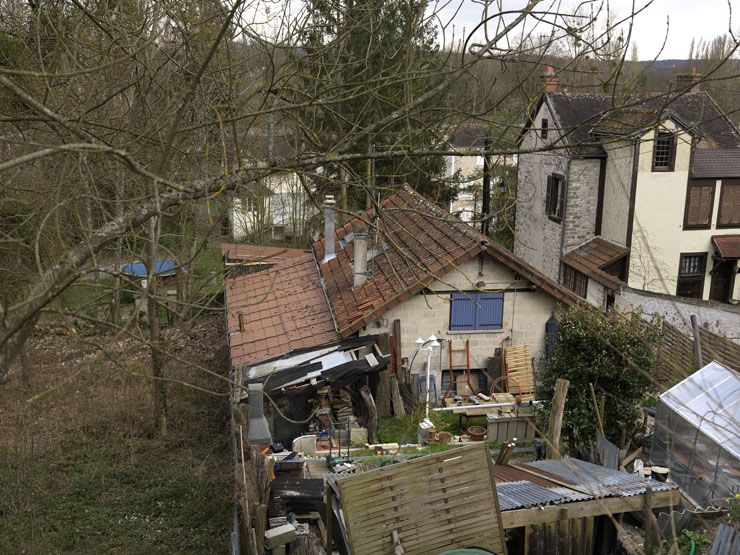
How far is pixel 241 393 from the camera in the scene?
1305 centimetres

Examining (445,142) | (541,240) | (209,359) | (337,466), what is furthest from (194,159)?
(541,240)

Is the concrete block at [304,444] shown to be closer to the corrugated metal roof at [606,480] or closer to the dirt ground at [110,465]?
the dirt ground at [110,465]

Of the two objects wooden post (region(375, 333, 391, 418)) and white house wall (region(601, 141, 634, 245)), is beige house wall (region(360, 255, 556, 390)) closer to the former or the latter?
wooden post (region(375, 333, 391, 418))

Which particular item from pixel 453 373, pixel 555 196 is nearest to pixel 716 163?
pixel 555 196

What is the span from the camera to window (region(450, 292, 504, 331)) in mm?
15938

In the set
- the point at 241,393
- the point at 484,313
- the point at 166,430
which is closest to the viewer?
the point at 241,393

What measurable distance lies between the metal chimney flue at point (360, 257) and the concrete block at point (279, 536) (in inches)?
318

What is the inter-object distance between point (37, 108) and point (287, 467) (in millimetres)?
8534

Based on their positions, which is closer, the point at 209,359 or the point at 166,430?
the point at 166,430

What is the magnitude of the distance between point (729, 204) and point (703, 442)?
52.3ft

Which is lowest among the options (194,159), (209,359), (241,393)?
(209,359)

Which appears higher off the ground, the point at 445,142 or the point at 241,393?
the point at 445,142

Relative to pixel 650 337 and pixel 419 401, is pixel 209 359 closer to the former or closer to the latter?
pixel 419 401

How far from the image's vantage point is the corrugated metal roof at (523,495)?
8.11 metres
